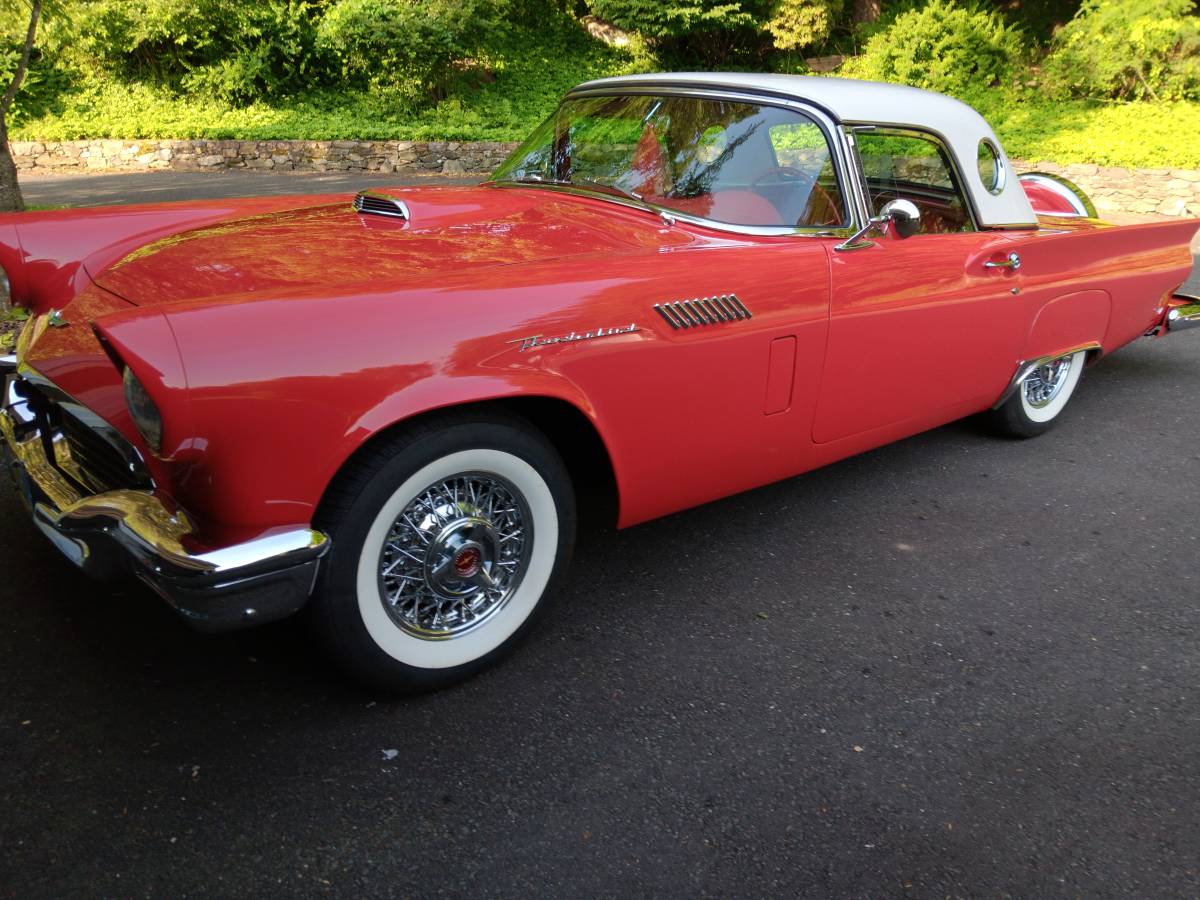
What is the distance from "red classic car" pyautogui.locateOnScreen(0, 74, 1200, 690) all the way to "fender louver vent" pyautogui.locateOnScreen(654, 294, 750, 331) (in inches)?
0.4

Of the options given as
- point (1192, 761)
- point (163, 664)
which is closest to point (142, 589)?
point (163, 664)

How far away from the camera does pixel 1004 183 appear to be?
11.5ft

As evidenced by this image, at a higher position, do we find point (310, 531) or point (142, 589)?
point (310, 531)

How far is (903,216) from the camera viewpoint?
286 centimetres

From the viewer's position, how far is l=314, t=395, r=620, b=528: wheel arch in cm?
192

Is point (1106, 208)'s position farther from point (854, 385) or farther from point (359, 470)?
point (359, 470)

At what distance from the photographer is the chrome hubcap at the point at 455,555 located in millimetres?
2047

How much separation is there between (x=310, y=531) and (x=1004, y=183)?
9.92ft

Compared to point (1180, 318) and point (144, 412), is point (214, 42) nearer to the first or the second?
point (1180, 318)

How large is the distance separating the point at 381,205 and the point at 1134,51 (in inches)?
528

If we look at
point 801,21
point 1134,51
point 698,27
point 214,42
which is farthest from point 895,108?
point 214,42

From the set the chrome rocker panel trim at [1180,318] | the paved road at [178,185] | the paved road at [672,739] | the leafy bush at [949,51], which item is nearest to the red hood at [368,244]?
the paved road at [672,739]

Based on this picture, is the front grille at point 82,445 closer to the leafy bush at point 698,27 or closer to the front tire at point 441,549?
the front tire at point 441,549

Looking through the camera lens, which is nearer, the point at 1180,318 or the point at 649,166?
the point at 649,166
